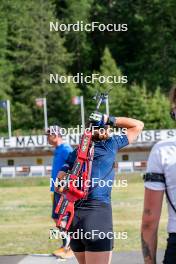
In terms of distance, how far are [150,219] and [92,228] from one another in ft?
5.79

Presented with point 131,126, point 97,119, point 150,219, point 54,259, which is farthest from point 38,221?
point 150,219

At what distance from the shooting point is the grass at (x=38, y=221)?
1024 cm

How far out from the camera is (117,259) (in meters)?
8.41

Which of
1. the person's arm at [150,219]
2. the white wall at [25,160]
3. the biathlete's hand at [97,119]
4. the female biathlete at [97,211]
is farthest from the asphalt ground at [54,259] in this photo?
the white wall at [25,160]

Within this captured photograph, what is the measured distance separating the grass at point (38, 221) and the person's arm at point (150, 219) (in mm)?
6300

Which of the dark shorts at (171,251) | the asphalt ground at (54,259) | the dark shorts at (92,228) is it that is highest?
the dark shorts at (171,251)

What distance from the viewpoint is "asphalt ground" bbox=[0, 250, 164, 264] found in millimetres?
8270

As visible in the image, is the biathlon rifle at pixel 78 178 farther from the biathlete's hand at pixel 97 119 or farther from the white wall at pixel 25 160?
the white wall at pixel 25 160

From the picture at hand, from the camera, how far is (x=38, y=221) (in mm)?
14133

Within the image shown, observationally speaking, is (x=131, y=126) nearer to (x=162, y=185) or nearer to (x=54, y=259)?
(x=162, y=185)

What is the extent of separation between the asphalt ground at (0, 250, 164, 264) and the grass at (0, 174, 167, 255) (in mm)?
759

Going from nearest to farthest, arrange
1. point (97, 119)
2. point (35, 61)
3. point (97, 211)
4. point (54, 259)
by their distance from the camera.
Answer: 1. point (97, 119)
2. point (97, 211)
3. point (54, 259)
4. point (35, 61)

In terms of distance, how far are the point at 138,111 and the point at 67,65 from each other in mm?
13665

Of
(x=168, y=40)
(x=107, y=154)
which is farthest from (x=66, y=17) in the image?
(x=107, y=154)
